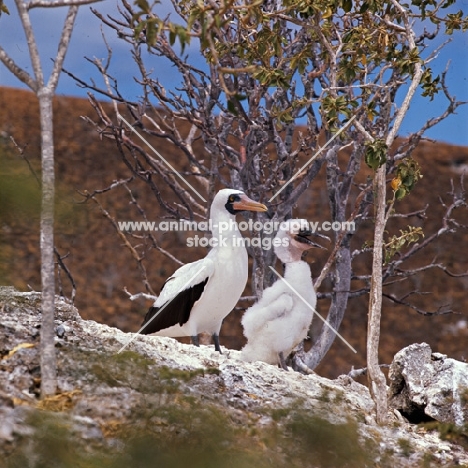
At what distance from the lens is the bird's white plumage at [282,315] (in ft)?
18.6

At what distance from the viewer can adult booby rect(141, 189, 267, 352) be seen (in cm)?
604

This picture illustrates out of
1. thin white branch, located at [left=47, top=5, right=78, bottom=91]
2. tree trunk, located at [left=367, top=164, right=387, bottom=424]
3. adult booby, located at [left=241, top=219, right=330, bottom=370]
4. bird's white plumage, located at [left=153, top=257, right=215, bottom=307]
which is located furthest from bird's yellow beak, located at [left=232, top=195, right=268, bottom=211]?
thin white branch, located at [left=47, top=5, right=78, bottom=91]

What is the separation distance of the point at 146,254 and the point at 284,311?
36.0ft

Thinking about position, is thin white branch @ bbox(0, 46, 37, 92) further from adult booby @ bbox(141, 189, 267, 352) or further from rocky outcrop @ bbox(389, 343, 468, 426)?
rocky outcrop @ bbox(389, 343, 468, 426)

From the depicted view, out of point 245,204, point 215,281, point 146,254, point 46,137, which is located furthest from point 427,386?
point 146,254

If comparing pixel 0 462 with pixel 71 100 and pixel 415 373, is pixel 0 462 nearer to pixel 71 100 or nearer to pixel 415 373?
pixel 415 373

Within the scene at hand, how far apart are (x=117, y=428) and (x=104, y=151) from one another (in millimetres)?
19121

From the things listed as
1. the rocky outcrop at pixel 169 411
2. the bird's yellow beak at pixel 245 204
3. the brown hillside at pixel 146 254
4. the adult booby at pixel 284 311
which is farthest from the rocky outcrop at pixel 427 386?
the brown hillside at pixel 146 254

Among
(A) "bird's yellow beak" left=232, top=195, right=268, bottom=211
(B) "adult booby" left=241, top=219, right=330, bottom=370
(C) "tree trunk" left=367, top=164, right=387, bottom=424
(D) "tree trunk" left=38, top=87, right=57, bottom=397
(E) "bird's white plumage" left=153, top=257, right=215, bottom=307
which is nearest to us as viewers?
(D) "tree trunk" left=38, top=87, right=57, bottom=397

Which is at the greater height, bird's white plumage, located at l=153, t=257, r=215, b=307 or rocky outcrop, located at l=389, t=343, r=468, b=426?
bird's white plumage, located at l=153, t=257, r=215, b=307

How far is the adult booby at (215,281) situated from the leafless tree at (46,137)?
205 cm

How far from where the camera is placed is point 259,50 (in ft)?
21.1

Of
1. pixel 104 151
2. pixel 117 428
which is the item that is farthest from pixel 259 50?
pixel 104 151

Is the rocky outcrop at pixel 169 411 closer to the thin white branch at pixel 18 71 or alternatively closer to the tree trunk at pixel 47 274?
the tree trunk at pixel 47 274
